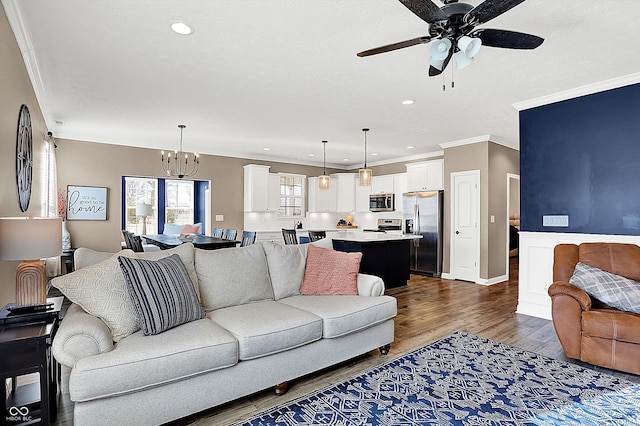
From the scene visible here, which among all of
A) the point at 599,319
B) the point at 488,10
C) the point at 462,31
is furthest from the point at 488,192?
the point at 488,10

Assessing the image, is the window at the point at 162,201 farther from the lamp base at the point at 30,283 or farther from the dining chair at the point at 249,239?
the lamp base at the point at 30,283

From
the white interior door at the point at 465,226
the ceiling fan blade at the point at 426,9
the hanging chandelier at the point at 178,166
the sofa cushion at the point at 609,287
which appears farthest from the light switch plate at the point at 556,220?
the hanging chandelier at the point at 178,166

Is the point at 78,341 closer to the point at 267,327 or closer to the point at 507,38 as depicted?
the point at 267,327

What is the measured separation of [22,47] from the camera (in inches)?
112

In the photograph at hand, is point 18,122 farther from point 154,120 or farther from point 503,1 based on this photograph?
point 503,1

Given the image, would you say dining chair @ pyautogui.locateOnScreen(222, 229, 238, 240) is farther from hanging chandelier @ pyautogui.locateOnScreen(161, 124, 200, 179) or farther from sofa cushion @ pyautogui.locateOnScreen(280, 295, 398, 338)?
sofa cushion @ pyautogui.locateOnScreen(280, 295, 398, 338)

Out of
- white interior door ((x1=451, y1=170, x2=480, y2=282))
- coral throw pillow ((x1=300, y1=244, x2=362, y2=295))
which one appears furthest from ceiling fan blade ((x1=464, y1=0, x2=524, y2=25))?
white interior door ((x1=451, y1=170, x2=480, y2=282))

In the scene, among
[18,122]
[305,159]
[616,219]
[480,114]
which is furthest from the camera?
[305,159]

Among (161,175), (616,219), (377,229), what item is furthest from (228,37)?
(377,229)

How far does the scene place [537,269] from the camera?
4438 millimetres

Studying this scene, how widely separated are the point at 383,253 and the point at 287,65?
135 inches

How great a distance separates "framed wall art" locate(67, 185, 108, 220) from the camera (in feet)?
20.5

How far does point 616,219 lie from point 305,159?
21.1 feet

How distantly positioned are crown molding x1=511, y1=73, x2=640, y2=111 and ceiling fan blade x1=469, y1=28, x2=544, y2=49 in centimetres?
227
